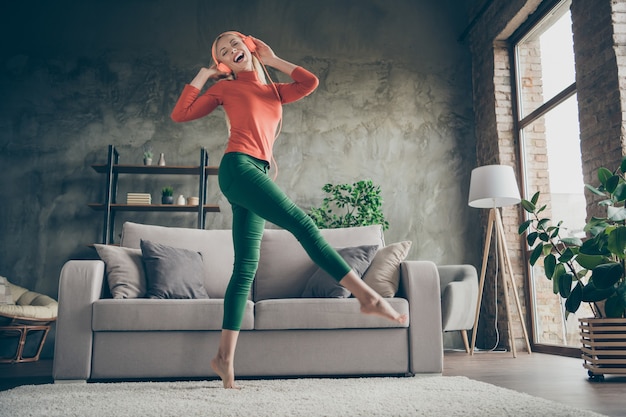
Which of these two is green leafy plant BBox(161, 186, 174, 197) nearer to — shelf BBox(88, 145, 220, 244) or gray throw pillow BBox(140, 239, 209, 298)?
shelf BBox(88, 145, 220, 244)

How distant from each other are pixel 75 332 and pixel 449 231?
383 centimetres

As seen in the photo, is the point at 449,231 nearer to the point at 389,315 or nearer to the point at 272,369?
the point at 272,369

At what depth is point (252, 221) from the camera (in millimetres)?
2289

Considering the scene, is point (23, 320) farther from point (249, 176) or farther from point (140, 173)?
point (249, 176)

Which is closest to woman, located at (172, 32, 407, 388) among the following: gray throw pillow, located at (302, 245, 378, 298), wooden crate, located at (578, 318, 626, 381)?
gray throw pillow, located at (302, 245, 378, 298)

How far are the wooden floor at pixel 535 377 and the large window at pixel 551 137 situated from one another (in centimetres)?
50

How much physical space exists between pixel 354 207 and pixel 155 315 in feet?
9.60

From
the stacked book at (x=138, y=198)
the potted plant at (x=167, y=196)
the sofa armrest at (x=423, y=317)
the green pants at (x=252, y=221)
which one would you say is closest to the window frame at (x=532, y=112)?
the sofa armrest at (x=423, y=317)

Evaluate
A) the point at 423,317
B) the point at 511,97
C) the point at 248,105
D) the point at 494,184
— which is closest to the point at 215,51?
the point at 248,105

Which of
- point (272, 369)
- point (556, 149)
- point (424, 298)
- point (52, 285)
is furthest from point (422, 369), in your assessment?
point (52, 285)

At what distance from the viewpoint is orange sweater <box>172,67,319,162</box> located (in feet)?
7.47

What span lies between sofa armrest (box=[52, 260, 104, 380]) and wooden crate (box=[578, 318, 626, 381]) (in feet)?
8.07

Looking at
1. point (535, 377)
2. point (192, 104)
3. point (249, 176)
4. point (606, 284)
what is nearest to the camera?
point (249, 176)

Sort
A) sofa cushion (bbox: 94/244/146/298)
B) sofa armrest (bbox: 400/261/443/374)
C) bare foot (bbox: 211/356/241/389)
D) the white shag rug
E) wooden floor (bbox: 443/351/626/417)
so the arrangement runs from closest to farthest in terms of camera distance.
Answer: the white shag rug, wooden floor (bbox: 443/351/626/417), bare foot (bbox: 211/356/241/389), sofa armrest (bbox: 400/261/443/374), sofa cushion (bbox: 94/244/146/298)
